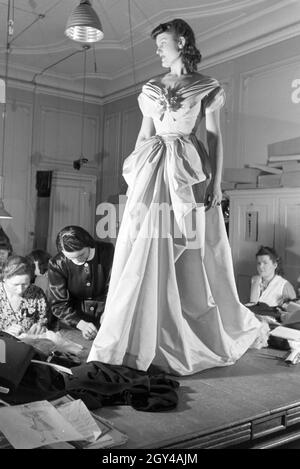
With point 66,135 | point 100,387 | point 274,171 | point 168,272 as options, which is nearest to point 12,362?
point 100,387

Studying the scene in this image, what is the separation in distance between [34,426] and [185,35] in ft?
5.45

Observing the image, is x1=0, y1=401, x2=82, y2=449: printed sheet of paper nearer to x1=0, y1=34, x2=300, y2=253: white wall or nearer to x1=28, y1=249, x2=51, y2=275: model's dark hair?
x1=28, y1=249, x2=51, y2=275: model's dark hair

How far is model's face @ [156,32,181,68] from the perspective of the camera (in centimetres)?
214

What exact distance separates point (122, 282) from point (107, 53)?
451 centimetres

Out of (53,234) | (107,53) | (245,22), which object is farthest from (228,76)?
(53,234)

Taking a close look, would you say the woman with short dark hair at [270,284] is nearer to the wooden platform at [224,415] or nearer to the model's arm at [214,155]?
the wooden platform at [224,415]

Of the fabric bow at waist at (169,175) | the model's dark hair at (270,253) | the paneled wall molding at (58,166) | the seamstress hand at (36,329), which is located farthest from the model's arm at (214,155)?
the paneled wall molding at (58,166)

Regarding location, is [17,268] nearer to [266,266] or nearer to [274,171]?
[266,266]

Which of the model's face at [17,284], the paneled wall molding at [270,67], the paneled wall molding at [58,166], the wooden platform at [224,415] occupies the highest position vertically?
the paneled wall molding at [270,67]

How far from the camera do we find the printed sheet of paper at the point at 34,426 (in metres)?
1.35

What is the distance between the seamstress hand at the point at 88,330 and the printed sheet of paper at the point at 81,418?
3.34 feet

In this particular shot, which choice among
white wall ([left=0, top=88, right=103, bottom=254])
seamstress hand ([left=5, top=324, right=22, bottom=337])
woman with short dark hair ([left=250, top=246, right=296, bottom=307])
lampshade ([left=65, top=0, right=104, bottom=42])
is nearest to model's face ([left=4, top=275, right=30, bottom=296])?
seamstress hand ([left=5, top=324, right=22, bottom=337])

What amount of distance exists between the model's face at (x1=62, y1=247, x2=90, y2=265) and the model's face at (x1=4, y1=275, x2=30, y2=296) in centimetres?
28

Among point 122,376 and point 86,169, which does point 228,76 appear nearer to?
point 86,169
